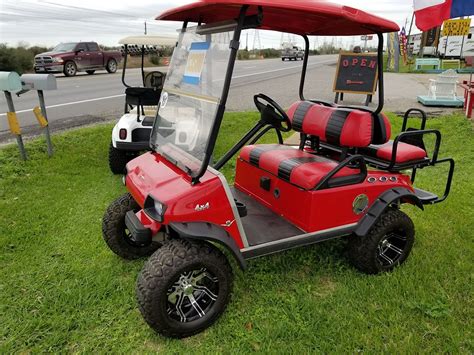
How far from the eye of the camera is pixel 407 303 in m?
2.73

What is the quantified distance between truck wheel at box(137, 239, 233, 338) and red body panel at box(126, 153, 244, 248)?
181 mm

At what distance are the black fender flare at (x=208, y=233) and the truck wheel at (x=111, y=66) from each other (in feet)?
65.1

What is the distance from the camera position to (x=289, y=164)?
302cm

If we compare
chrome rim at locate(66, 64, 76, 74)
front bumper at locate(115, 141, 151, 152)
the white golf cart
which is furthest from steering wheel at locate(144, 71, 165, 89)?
chrome rim at locate(66, 64, 76, 74)

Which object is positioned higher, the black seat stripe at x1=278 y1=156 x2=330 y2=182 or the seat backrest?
the seat backrest

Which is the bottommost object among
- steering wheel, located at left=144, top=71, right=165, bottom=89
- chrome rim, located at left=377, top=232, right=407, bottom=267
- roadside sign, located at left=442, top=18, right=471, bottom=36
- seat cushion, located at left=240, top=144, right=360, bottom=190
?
chrome rim, located at left=377, top=232, right=407, bottom=267

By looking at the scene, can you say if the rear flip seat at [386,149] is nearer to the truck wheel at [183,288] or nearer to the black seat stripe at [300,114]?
the black seat stripe at [300,114]

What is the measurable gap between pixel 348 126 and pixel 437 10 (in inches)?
144

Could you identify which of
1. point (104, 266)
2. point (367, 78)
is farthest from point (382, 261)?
point (367, 78)

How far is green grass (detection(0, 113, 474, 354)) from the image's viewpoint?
2434mm

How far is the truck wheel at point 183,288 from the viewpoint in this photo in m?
2.31

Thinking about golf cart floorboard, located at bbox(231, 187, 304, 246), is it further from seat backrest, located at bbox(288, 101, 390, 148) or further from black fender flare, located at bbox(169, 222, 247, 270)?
seat backrest, located at bbox(288, 101, 390, 148)

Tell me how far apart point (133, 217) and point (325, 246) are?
169 cm

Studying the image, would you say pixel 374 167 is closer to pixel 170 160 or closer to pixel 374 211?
pixel 374 211
